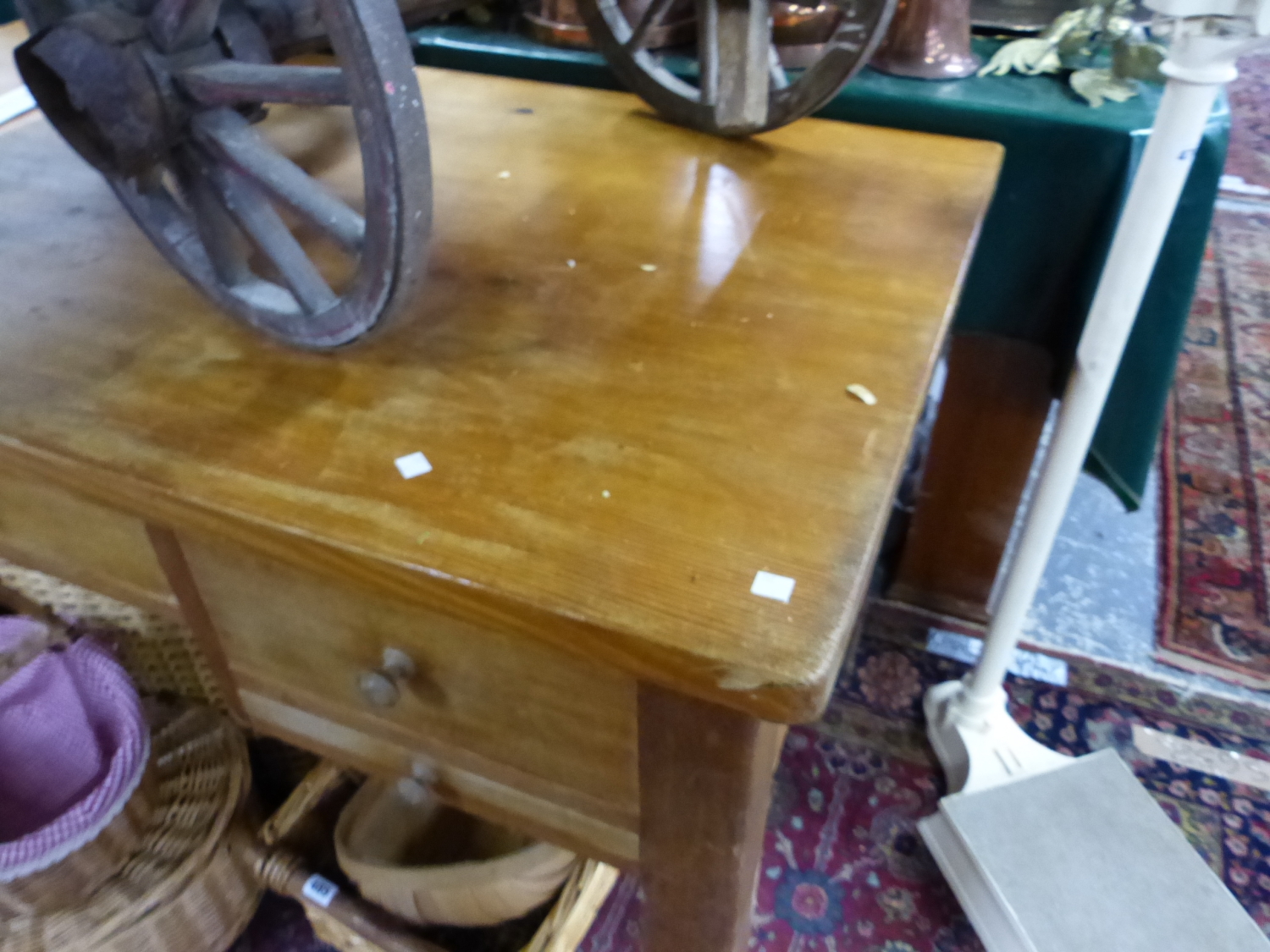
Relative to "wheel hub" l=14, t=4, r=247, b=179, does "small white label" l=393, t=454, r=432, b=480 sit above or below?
below

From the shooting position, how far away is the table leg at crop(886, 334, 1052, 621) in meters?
0.97

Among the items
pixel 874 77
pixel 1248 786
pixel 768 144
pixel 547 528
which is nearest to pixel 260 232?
pixel 547 528

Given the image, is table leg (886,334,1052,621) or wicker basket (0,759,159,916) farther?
table leg (886,334,1052,621)

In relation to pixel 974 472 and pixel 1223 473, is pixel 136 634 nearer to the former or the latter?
pixel 974 472

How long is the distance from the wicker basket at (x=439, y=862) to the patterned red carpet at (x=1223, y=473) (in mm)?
894

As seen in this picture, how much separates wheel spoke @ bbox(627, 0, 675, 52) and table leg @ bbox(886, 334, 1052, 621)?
17.0 inches

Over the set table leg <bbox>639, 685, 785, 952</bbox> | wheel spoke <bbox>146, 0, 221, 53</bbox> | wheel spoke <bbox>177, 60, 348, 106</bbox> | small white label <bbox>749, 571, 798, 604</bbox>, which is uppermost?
wheel spoke <bbox>146, 0, 221, 53</bbox>

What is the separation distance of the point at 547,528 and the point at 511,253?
10.2 inches

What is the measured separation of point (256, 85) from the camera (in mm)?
438

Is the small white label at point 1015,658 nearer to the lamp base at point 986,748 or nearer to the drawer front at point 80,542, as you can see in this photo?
the lamp base at point 986,748

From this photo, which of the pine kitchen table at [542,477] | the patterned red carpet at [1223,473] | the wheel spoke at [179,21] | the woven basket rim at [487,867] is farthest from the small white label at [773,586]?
the patterned red carpet at [1223,473]

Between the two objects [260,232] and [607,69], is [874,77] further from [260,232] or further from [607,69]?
[260,232]

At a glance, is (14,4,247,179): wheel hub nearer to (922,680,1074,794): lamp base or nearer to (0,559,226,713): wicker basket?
(0,559,226,713): wicker basket

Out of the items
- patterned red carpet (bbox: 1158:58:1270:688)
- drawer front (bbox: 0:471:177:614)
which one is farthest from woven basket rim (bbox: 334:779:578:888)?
patterned red carpet (bbox: 1158:58:1270:688)
